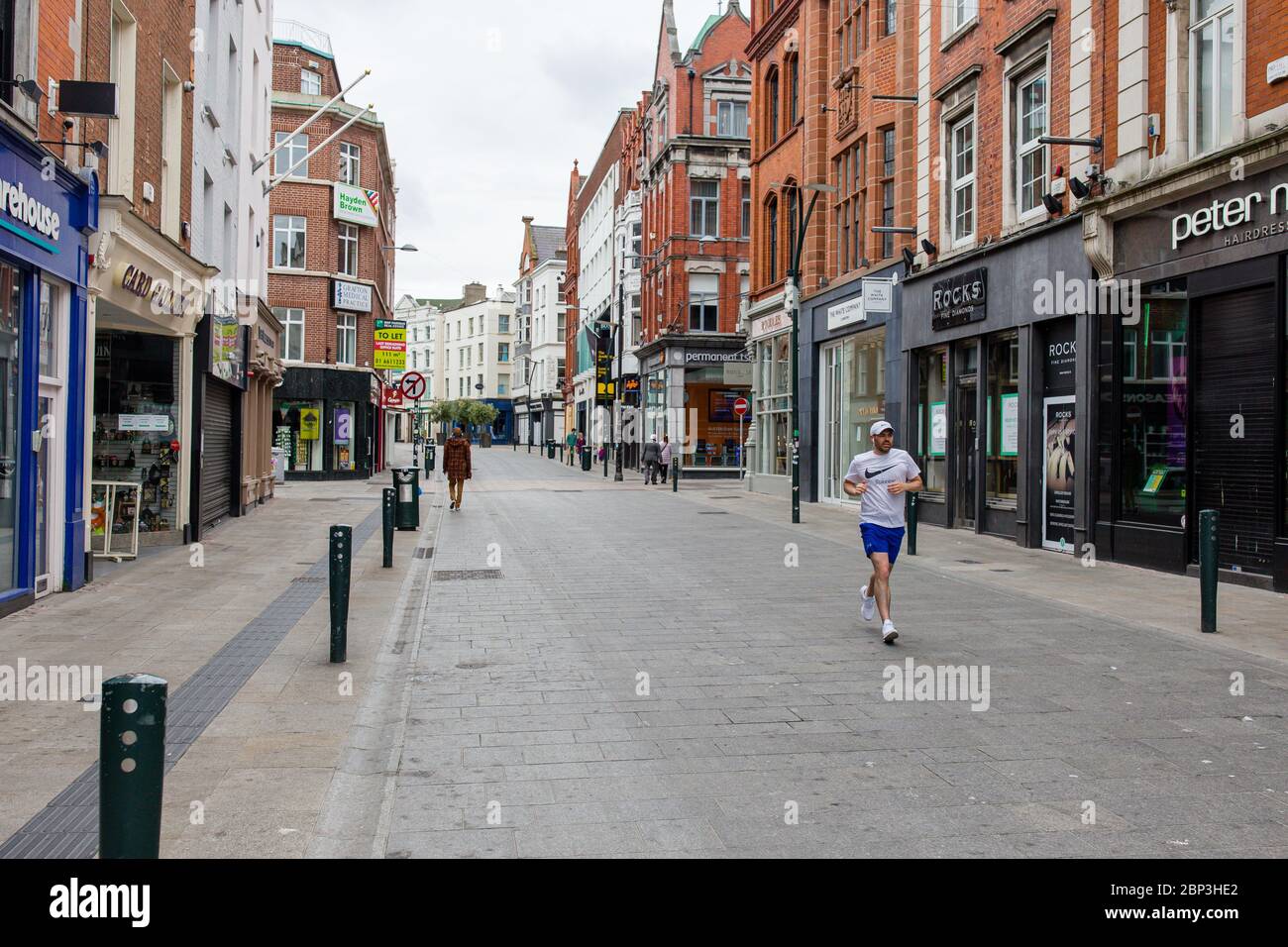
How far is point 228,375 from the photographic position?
19891 millimetres

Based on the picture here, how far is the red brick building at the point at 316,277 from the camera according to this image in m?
39.5

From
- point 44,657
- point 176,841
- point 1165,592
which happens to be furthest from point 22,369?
point 1165,592

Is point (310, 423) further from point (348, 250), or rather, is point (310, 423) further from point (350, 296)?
point (348, 250)

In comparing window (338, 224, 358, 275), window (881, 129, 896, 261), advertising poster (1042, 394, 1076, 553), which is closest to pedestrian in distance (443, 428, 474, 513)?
window (881, 129, 896, 261)

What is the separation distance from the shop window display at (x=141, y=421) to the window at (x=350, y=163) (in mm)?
26405

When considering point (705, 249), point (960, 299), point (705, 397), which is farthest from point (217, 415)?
point (705, 249)

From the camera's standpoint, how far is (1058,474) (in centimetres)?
1680

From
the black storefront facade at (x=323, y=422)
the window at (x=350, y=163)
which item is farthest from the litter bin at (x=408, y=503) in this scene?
the window at (x=350, y=163)

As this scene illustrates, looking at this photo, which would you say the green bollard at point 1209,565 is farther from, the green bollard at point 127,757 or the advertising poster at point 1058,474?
the green bollard at point 127,757

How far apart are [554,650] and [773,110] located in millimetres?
26238

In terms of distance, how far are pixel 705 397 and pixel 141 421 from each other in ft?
107

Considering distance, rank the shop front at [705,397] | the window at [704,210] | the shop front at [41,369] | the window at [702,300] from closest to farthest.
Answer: the shop front at [41,369]
the shop front at [705,397]
the window at [702,300]
the window at [704,210]

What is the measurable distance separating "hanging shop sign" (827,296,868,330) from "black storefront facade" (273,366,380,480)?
19996mm

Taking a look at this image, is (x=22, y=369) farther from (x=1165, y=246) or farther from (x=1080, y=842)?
(x=1165, y=246)
